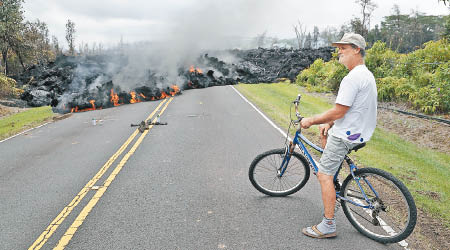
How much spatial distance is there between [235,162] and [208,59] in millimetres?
25158

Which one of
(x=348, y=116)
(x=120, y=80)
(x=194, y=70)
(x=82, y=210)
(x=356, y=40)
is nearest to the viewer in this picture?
(x=356, y=40)

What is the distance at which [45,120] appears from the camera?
14133mm

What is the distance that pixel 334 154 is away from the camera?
12.1 feet

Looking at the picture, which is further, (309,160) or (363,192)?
(309,160)

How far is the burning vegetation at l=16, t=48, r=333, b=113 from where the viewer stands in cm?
1700

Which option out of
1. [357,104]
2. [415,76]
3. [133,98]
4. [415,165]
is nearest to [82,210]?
[357,104]

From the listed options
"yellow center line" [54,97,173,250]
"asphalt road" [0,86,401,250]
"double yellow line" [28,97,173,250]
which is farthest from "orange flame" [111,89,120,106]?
"yellow center line" [54,97,173,250]

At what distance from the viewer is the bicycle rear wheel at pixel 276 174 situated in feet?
15.8

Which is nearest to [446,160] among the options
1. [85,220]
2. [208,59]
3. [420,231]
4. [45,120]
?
[420,231]

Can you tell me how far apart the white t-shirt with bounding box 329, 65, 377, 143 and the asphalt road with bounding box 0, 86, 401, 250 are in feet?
4.39

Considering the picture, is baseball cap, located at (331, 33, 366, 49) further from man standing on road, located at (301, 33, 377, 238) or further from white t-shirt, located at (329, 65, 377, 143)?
white t-shirt, located at (329, 65, 377, 143)

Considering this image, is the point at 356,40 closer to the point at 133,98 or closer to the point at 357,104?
the point at 357,104

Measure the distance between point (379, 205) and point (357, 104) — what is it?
1.31 meters

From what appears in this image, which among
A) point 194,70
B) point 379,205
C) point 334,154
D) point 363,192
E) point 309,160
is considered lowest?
point 379,205
